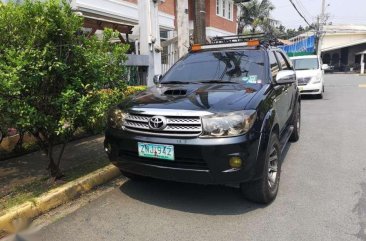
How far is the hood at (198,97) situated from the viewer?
3793 millimetres

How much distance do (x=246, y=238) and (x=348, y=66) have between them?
4925 cm

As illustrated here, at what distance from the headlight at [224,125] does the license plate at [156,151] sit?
15.3 inches

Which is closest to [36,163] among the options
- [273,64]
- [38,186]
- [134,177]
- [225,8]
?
[38,186]

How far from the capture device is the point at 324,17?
4125 centimetres

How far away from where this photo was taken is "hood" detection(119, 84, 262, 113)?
3.79 metres

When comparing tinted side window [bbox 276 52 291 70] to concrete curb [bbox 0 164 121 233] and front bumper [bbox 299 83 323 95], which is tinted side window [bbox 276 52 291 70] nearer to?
concrete curb [bbox 0 164 121 233]

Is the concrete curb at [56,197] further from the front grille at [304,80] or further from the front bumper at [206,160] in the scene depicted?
the front grille at [304,80]

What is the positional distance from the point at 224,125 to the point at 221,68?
5.55 feet

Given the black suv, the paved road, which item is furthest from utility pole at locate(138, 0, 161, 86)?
the paved road

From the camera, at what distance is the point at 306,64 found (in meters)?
14.9

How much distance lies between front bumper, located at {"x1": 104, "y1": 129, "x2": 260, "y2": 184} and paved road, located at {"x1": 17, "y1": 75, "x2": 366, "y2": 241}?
17.8 inches

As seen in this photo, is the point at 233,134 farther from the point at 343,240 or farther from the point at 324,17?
the point at 324,17

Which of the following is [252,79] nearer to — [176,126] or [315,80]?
[176,126]

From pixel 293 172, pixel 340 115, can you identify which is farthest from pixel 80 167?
pixel 340 115
